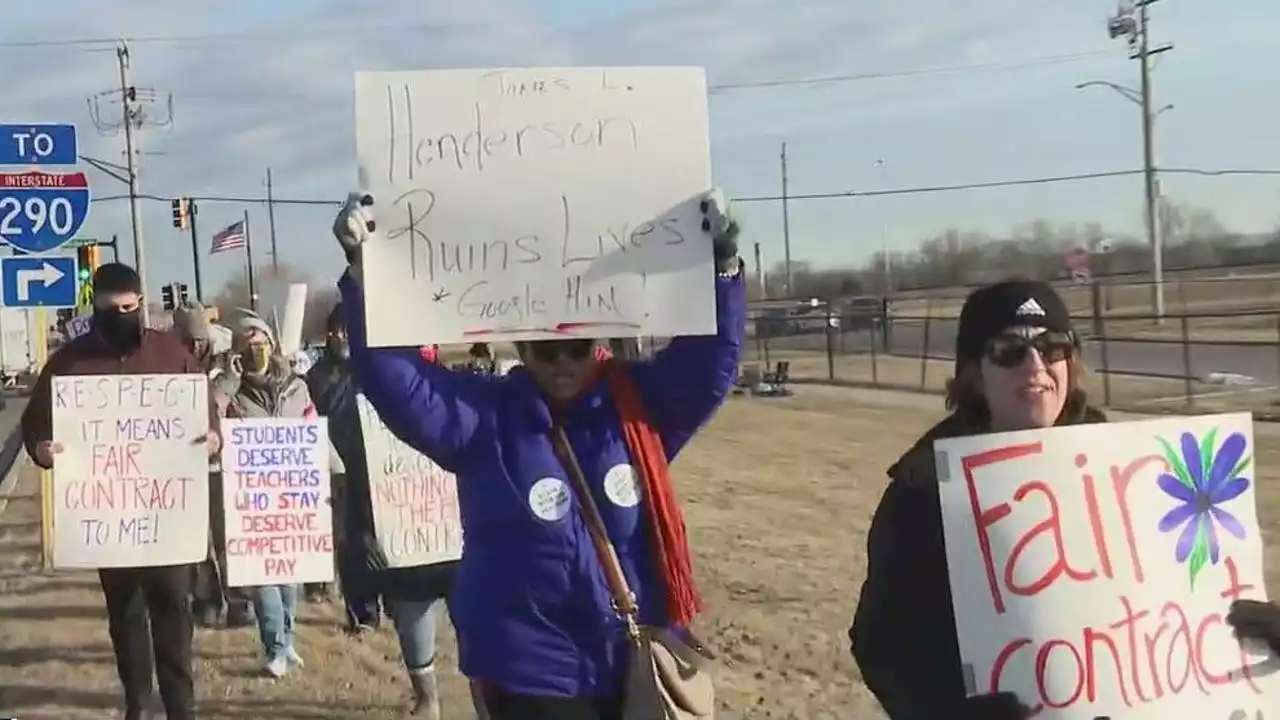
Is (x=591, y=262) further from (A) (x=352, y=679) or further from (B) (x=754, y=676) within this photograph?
(A) (x=352, y=679)

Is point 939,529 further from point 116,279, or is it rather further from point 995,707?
point 116,279

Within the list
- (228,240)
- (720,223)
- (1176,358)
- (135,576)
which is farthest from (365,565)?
(228,240)

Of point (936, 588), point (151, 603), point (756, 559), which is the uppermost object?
point (936, 588)

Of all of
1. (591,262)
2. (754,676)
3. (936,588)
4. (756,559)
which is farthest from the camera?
(756,559)

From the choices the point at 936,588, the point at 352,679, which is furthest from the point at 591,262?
the point at 352,679

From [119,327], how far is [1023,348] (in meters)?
4.59

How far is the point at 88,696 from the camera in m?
7.71

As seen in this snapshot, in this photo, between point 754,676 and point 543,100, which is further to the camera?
point 754,676

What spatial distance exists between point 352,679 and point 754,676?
1.95 metres

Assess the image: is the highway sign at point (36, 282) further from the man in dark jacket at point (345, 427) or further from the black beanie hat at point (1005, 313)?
the black beanie hat at point (1005, 313)

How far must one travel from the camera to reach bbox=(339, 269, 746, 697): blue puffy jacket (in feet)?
11.6

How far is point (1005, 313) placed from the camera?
9.25 feet

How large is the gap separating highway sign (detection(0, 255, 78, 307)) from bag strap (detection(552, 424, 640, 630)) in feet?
29.9

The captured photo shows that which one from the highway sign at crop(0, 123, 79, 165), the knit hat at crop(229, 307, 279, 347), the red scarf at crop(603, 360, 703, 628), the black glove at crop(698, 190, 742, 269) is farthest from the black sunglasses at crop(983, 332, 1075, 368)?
the highway sign at crop(0, 123, 79, 165)
